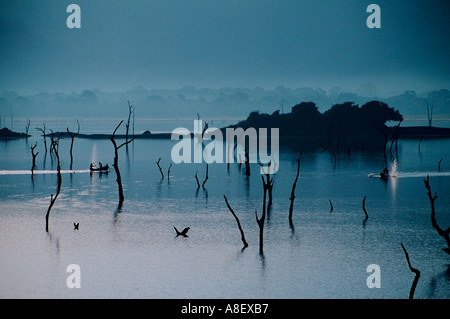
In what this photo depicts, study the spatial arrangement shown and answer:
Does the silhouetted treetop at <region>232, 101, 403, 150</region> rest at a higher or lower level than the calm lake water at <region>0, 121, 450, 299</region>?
higher

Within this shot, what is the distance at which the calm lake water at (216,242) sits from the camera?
18.3 meters

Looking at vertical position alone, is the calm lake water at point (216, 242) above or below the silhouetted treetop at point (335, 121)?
below

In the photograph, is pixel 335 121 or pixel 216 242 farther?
pixel 335 121

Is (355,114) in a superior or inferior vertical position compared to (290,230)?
superior

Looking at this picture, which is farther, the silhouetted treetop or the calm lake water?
the silhouetted treetop

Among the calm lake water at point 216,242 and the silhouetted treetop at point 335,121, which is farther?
the silhouetted treetop at point 335,121

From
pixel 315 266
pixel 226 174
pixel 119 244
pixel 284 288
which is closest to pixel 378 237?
pixel 315 266

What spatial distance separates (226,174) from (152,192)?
46.2 feet

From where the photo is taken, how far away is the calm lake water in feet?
59.9

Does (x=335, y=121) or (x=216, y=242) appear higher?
(x=335, y=121)

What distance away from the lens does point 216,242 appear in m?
23.9

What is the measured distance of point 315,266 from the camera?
20.3 m
